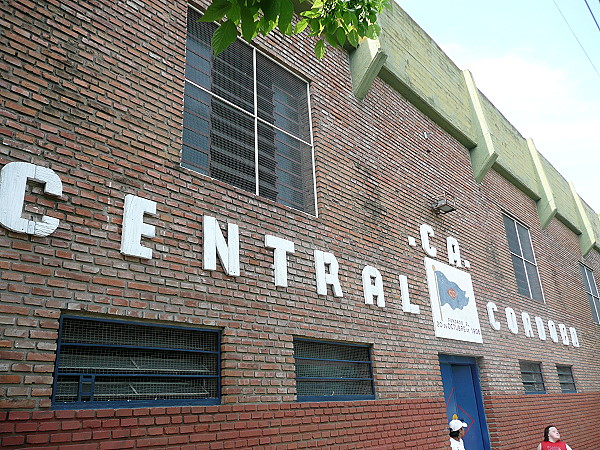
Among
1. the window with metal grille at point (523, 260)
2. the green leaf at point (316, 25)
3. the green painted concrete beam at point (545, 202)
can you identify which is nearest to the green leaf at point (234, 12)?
the green leaf at point (316, 25)

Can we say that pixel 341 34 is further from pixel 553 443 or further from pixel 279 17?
pixel 553 443

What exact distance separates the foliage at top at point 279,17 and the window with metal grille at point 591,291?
16.5 metres

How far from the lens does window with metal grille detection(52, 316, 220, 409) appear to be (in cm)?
408

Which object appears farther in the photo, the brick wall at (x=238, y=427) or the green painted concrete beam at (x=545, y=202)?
the green painted concrete beam at (x=545, y=202)

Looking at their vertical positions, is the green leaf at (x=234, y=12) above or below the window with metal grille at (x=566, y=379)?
above

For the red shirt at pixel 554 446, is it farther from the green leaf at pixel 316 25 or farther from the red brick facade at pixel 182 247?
the green leaf at pixel 316 25

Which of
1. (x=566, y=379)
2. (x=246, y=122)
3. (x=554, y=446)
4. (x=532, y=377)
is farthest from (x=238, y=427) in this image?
(x=566, y=379)

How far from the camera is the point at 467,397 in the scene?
9047 millimetres

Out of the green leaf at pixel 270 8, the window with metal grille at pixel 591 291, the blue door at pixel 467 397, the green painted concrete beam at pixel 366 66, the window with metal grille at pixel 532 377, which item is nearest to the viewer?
the green leaf at pixel 270 8

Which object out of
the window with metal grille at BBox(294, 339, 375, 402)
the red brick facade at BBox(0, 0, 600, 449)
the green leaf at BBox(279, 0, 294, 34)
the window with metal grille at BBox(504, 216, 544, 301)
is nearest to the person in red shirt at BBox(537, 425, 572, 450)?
the red brick facade at BBox(0, 0, 600, 449)

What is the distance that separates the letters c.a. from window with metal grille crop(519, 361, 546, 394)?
1043 cm

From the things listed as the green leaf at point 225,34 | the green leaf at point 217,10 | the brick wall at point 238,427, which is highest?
the green leaf at point 217,10

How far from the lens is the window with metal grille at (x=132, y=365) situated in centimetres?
408

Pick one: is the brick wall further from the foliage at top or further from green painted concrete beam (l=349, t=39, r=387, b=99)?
green painted concrete beam (l=349, t=39, r=387, b=99)
